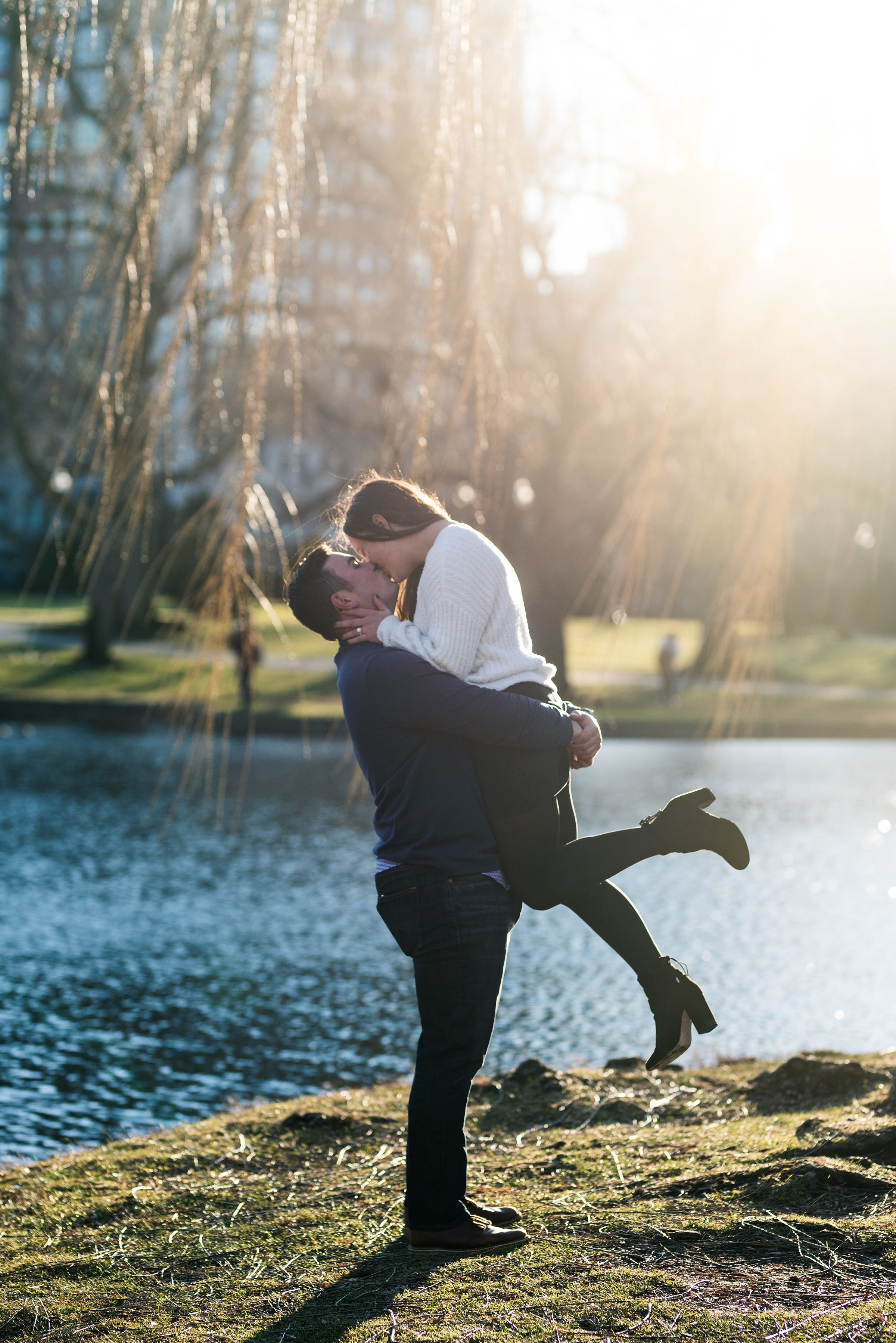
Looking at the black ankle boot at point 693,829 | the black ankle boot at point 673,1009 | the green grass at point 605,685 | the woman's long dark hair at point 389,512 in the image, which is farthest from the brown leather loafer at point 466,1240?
the green grass at point 605,685

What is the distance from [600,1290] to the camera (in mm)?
2611

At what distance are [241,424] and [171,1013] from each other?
3568 millimetres

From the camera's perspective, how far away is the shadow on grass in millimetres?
2551

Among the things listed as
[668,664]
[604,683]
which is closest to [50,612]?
[668,664]

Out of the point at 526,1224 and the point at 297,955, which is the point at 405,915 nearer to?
the point at 526,1224

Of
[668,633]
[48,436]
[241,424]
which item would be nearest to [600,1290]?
[241,424]

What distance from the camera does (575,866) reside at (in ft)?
10.1

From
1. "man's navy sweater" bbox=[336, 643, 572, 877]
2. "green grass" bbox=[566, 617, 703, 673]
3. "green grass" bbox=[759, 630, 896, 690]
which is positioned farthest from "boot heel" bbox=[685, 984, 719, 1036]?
"green grass" bbox=[759, 630, 896, 690]

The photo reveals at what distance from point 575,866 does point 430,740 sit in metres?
0.42

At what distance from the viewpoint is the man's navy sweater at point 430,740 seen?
9.78 feet

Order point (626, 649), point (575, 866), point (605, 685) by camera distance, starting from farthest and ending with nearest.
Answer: point (626, 649) < point (605, 685) < point (575, 866)

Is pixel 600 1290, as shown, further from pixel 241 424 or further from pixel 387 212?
pixel 387 212

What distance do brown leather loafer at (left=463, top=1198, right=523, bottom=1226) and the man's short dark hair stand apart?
130 cm

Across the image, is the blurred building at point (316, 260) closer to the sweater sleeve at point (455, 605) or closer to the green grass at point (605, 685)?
the sweater sleeve at point (455, 605)
